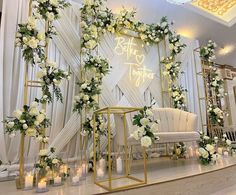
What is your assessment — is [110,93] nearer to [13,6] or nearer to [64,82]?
[64,82]

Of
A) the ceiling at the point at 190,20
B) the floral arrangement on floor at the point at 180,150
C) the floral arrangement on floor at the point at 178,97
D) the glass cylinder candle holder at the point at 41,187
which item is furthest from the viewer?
the ceiling at the point at 190,20

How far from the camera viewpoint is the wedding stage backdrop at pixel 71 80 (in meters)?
2.89

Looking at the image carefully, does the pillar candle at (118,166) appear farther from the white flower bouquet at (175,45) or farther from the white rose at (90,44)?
the white flower bouquet at (175,45)

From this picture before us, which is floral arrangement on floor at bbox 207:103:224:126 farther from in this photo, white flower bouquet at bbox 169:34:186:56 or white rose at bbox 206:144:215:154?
white rose at bbox 206:144:215:154

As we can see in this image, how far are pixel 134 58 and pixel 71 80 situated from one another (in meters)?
1.46

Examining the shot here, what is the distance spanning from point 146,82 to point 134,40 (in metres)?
0.91

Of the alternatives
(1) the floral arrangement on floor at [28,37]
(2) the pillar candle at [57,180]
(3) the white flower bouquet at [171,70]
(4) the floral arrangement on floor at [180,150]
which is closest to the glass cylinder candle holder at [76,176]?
(2) the pillar candle at [57,180]

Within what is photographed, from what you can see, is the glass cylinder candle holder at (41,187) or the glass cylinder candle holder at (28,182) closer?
the glass cylinder candle holder at (41,187)

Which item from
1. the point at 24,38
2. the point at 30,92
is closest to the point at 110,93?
the point at 30,92

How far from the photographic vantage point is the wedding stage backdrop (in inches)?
114

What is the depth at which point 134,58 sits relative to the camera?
169 inches

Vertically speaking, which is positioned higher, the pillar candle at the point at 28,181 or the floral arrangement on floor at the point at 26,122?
the floral arrangement on floor at the point at 26,122

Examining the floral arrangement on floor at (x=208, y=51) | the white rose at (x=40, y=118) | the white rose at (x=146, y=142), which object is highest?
the floral arrangement on floor at (x=208, y=51)

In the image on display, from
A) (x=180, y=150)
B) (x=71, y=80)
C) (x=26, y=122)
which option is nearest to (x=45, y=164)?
(x=26, y=122)
